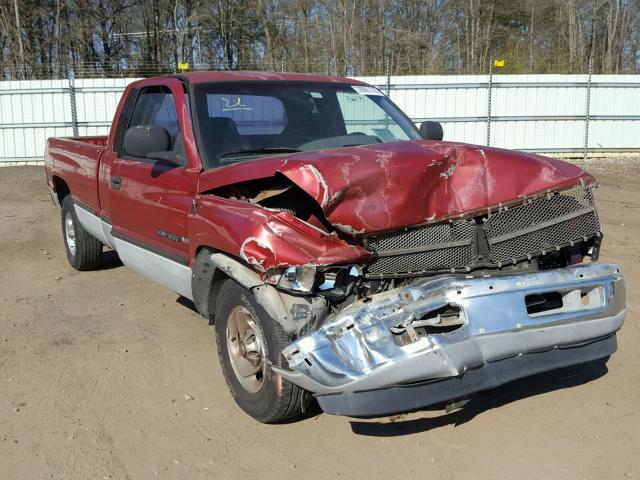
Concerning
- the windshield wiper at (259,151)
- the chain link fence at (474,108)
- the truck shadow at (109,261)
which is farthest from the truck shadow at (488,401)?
the chain link fence at (474,108)

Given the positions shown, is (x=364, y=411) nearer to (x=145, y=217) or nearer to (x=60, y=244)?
(x=145, y=217)

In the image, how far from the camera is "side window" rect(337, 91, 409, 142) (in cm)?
482

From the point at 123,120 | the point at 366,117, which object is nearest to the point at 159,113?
the point at 123,120

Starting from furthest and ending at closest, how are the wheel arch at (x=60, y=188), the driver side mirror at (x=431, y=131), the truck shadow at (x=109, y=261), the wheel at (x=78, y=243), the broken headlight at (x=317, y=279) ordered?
the truck shadow at (x=109, y=261) < the wheel arch at (x=60, y=188) < the wheel at (x=78, y=243) < the driver side mirror at (x=431, y=131) < the broken headlight at (x=317, y=279)

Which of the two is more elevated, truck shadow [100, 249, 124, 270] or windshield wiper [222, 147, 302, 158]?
windshield wiper [222, 147, 302, 158]

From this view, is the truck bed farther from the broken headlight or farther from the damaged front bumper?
the damaged front bumper

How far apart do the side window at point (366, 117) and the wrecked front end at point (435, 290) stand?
145cm

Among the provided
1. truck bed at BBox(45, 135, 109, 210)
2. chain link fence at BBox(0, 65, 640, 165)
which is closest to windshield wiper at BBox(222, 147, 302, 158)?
truck bed at BBox(45, 135, 109, 210)

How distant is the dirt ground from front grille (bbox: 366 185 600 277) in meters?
0.92

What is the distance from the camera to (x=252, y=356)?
11.8 feet

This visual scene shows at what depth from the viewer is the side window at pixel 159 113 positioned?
4.54m

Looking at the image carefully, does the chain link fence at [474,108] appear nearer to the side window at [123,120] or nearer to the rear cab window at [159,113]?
the side window at [123,120]

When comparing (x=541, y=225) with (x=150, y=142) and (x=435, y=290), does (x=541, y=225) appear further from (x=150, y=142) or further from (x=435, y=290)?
(x=150, y=142)

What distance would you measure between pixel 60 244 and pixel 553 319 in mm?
7110
